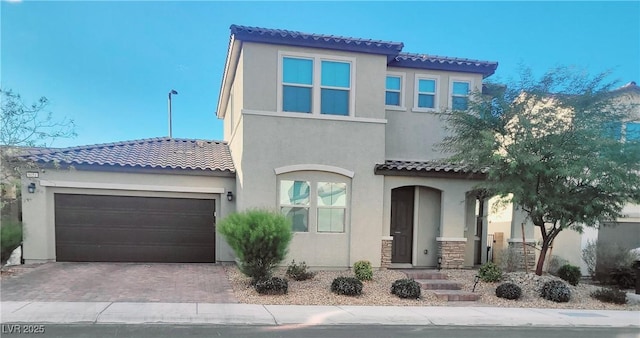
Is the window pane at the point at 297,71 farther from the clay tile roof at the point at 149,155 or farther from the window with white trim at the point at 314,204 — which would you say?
the clay tile roof at the point at 149,155

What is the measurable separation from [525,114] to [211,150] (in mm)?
10774

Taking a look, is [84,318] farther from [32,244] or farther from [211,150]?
[211,150]

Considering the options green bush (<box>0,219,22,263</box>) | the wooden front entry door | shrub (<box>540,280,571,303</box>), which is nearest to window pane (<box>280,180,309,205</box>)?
the wooden front entry door

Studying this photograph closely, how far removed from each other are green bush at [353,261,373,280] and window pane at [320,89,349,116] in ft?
14.2

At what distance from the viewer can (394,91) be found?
1290 cm

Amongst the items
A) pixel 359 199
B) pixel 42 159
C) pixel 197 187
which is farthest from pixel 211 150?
pixel 359 199

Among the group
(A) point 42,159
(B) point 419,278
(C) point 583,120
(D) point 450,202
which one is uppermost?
(C) point 583,120

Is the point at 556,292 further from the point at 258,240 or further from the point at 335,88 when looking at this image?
the point at 335,88

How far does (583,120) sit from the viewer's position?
9.35 meters

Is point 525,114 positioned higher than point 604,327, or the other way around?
point 525,114

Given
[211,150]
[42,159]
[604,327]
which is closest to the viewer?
[604,327]

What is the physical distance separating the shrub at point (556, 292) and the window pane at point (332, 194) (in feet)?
18.4

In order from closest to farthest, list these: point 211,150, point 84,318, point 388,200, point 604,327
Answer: point 84,318
point 604,327
point 388,200
point 211,150

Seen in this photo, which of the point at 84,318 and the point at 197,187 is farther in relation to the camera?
the point at 197,187
